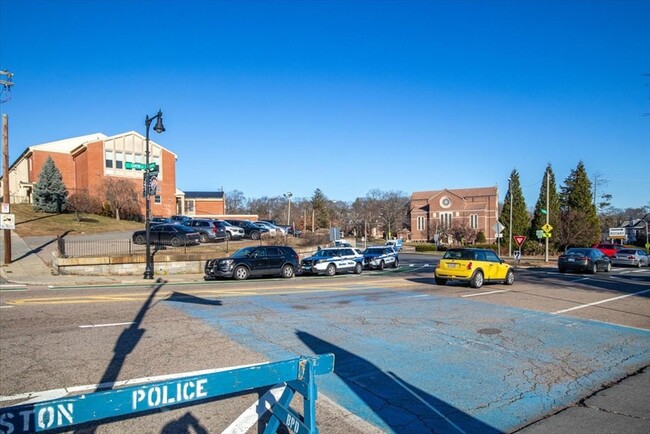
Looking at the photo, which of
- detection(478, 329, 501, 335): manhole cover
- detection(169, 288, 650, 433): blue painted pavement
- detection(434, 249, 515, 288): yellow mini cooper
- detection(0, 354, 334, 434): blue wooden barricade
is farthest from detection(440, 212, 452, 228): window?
detection(0, 354, 334, 434): blue wooden barricade

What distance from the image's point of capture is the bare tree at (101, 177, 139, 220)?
182 ft

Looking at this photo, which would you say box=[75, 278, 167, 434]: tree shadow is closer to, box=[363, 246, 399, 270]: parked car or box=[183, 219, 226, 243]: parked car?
box=[363, 246, 399, 270]: parked car

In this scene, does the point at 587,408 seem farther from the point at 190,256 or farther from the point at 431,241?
the point at 431,241

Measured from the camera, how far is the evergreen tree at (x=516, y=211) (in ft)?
247

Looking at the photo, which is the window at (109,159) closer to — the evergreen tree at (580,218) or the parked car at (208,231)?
→ the parked car at (208,231)

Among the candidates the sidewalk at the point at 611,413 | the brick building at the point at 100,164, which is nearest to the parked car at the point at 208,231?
the brick building at the point at 100,164

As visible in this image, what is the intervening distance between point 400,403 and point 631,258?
41.3 meters

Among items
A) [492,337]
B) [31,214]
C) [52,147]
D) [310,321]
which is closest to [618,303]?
[492,337]

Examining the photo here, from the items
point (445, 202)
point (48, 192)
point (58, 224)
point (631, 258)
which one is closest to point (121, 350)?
point (58, 224)

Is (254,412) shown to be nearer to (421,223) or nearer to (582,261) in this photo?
(582,261)

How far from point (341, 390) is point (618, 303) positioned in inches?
493

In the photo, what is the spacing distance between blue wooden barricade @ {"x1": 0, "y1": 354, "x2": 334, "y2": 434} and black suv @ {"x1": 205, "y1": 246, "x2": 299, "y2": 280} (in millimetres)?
18101

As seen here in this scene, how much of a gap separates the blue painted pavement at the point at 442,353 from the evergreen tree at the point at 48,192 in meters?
45.4

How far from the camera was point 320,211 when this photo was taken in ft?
333
